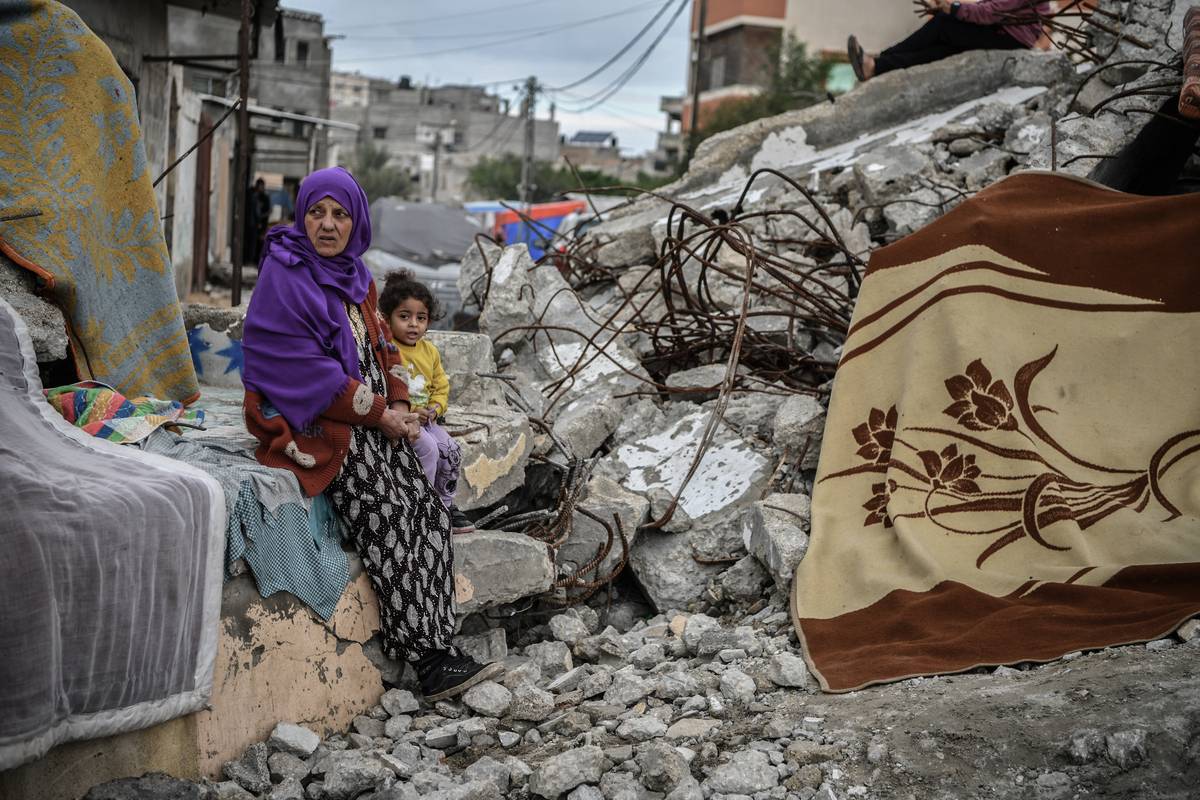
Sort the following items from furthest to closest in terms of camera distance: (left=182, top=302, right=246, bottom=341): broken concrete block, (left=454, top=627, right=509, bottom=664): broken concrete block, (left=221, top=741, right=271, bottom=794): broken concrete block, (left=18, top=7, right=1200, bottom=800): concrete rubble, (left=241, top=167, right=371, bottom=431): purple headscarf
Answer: (left=182, top=302, right=246, bottom=341): broken concrete block
(left=454, top=627, right=509, bottom=664): broken concrete block
(left=241, top=167, right=371, bottom=431): purple headscarf
(left=221, top=741, right=271, bottom=794): broken concrete block
(left=18, top=7, right=1200, bottom=800): concrete rubble

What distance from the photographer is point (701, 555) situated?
4438 millimetres

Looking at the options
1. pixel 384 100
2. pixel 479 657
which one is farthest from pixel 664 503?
pixel 384 100

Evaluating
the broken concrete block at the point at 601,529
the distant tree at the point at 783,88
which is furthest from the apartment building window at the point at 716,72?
the broken concrete block at the point at 601,529

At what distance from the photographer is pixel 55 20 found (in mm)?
3480

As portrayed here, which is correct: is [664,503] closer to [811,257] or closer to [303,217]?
[303,217]

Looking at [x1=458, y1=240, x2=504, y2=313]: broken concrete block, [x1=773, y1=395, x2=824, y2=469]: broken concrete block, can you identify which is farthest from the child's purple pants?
[x1=458, y1=240, x2=504, y2=313]: broken concrete block

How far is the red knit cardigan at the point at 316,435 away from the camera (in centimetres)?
325

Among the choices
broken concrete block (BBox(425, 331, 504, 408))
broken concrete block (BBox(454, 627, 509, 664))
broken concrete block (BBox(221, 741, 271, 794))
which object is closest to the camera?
broken concrete block (BBox(221, 741, 271, 794))

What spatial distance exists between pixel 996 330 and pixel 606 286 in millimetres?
3449

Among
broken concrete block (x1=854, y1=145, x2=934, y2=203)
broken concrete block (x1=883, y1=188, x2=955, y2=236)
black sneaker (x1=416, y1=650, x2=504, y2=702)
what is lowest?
black sneaker (x1=416, y1=650, x2=504, y2=702)

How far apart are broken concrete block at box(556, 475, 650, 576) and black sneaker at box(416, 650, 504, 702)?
880mm

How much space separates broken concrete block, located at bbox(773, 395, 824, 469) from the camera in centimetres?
472

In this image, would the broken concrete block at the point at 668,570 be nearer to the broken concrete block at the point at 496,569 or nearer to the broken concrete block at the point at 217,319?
the broken concrete block at the point at 496,569

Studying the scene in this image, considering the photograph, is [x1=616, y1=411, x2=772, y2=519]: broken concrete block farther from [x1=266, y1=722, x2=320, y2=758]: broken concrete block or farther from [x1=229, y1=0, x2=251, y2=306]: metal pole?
[x1=229, y1=0, x2=251, y2=306]: metal pole
